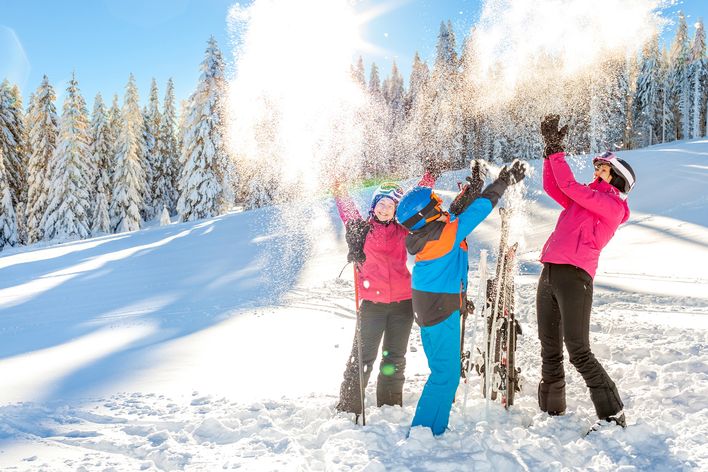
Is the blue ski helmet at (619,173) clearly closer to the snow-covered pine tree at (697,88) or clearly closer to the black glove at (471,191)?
the black glove at (471,191)

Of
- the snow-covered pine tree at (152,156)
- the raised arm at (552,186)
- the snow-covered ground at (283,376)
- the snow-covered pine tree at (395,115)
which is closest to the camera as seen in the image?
the snow-covered ground at (283,376)

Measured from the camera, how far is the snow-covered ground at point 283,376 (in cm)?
365

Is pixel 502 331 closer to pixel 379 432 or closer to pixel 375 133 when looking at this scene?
pixel 379 432

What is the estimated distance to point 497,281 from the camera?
4.46m

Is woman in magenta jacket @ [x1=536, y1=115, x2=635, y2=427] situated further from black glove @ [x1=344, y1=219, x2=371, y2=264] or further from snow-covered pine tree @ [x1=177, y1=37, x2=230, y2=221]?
snow-covered pine tree @ [x1=177, y1=37, x2=230, y2=221]

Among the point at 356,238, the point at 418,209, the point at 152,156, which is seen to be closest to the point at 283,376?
the point at 356,238

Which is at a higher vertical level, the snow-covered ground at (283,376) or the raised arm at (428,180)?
the raised arm at (428,180)

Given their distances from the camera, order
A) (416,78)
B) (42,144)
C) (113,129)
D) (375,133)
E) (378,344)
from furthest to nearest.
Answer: (375,133)
(416,78)
(113,129)
(42,144)
(378,344)

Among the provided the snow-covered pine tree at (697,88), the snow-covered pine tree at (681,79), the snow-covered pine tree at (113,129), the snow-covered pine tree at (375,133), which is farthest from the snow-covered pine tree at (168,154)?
the snow-covered pine tree at (681,79)

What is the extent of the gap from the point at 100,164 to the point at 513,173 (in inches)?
1795

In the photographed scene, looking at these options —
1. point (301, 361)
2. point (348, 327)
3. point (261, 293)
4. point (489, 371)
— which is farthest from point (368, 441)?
point (261, 293)

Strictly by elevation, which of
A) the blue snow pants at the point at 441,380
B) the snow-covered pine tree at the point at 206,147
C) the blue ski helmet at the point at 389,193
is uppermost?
the snow-covered pine tree at the point at 206,147

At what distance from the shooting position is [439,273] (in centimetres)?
388

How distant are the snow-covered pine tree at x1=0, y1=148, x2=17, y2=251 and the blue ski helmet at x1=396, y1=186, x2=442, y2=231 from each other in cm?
3665
